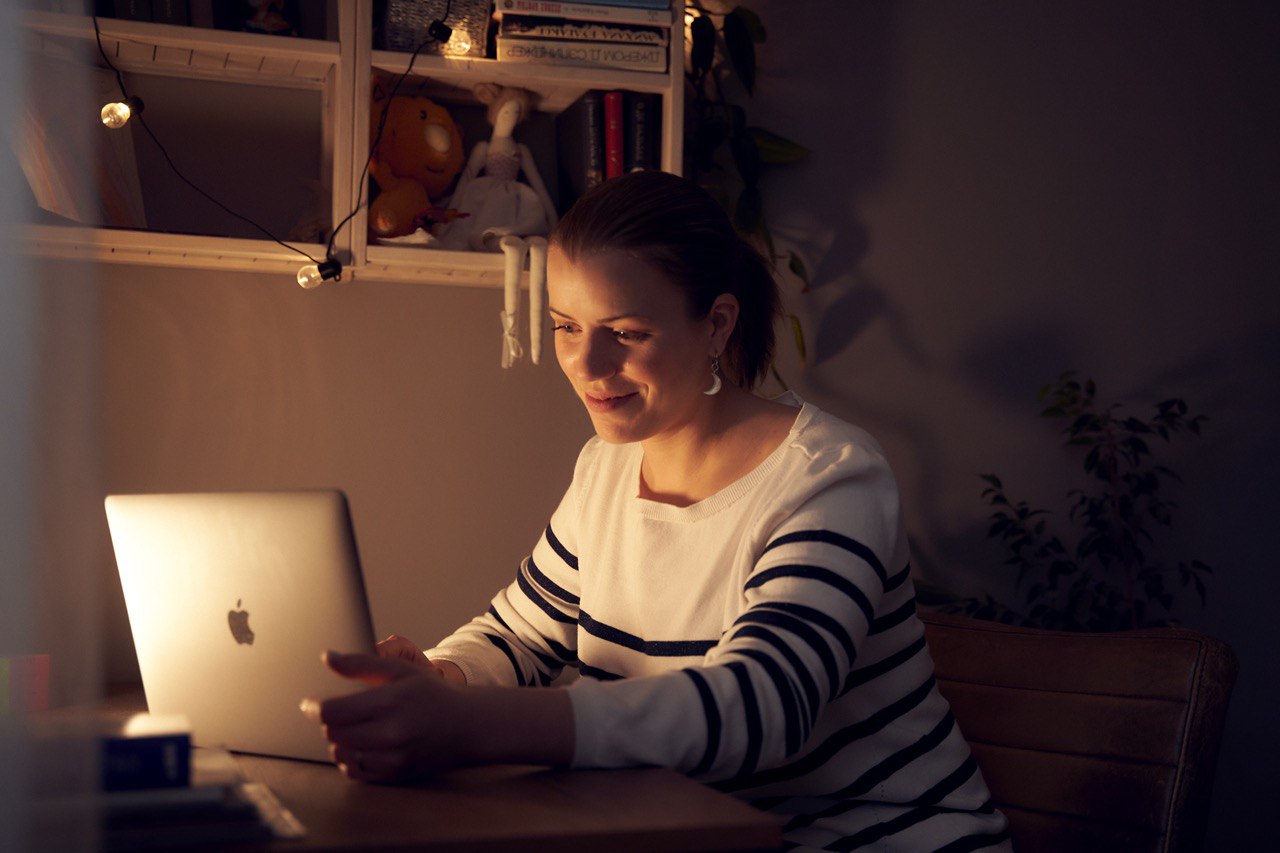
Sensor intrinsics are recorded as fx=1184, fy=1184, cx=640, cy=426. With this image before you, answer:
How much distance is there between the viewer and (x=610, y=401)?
4.68 ft

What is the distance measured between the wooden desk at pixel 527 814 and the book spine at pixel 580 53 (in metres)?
1.18

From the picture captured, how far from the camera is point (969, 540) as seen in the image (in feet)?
7.96

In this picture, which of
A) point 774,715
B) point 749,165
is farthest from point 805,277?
point 774,715

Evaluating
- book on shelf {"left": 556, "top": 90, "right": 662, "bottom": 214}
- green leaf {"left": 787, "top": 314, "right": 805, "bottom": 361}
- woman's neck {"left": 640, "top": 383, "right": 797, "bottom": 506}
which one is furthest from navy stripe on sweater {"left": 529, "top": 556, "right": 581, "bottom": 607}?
green leaf {"left": 787, "top": 314, "right": 805, "bottom": 361}

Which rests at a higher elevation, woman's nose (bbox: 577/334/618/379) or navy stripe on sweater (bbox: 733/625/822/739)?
woman's nose (bbox: 577/334/618/379)

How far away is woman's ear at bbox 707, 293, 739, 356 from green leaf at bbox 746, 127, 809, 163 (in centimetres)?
85

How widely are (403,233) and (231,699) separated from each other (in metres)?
0.95

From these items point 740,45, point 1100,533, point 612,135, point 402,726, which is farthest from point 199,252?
point 1100,533

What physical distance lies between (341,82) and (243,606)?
97 centimetres

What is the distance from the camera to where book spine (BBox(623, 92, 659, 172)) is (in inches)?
74.0

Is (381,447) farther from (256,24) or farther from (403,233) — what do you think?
(256,24)

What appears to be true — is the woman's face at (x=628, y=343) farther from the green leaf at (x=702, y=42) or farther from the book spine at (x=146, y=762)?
the green leaf at (x=702, y=42)

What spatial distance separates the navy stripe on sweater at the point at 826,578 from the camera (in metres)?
1.14

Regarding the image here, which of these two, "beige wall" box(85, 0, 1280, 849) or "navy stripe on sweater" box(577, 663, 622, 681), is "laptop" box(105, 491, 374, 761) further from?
"beige wall" box(85, 0, 1280, 849)
